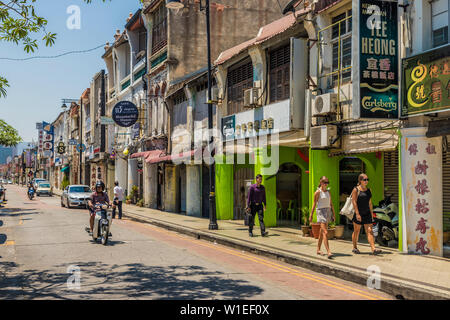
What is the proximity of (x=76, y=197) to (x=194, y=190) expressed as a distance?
875cm

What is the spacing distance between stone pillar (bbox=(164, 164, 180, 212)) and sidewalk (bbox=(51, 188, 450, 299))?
37.8ft

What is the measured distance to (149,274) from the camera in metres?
8.75

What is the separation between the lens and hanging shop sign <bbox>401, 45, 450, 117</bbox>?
10133 mm

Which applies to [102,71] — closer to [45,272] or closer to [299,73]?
[299,73]

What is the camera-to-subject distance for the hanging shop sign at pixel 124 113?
30.8m

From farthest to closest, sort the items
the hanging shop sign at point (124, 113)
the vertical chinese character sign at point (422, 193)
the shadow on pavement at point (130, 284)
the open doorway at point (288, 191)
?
the hanging shop sign at point (124, 113)
the open doorway at point (288, 191)
the vertical chinese character sign at point (422, 193)
the shadow on pavement at point (130, 284)

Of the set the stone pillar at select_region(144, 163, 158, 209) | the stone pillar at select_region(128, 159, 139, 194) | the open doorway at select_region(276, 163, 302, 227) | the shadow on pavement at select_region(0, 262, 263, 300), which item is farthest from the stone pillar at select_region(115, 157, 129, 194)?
the shadow on pavement at select_region(0, 262, 263, 300)

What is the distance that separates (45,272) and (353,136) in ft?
28.1

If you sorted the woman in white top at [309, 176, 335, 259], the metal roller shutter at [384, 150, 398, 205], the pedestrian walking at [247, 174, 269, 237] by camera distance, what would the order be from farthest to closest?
the pedestrian walking at [247, 174, 269, 237] → the metal roller shutter at [384, 150, 398, 205] → the woman in white top at [309, 176, 335, 259]

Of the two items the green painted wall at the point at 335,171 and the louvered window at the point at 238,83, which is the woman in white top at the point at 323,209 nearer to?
the green painted wall at the point at 335,171

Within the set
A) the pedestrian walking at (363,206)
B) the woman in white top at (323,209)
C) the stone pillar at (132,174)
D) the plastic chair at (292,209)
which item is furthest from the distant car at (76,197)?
the pedestrian walking at (363,206)

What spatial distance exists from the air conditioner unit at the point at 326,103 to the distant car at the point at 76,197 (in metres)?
18.5

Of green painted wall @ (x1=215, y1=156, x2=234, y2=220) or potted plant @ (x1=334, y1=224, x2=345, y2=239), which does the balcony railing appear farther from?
potted plant @ (x1=334, y1=224, x2=345, y2=239)
